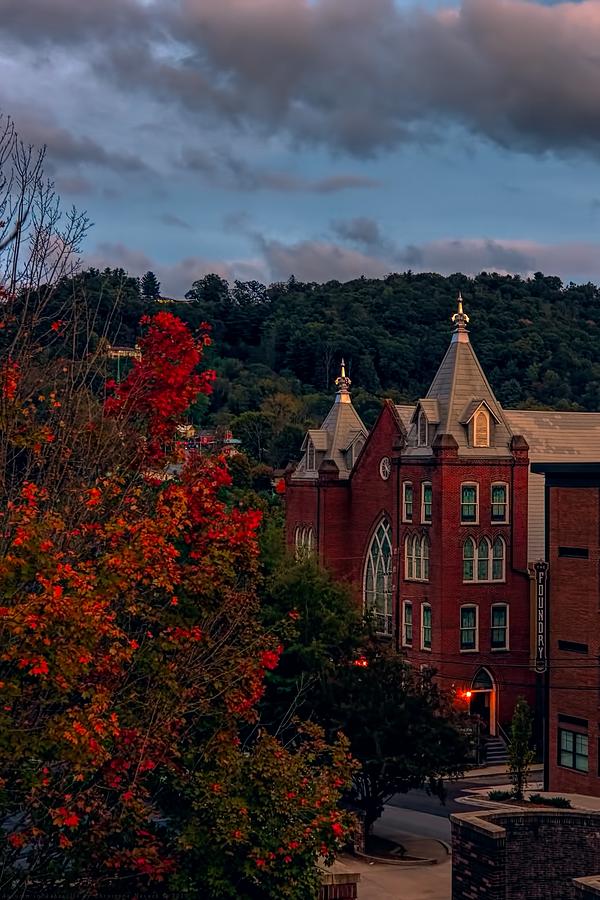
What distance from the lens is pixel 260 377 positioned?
128 metres

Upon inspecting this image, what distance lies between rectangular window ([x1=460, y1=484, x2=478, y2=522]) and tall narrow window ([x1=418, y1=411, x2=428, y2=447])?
283 centimetres

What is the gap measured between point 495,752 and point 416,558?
8.74 m

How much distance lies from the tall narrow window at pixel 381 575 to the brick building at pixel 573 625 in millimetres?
13531

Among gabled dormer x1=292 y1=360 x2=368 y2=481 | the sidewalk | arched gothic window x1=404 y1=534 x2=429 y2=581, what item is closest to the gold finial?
gabled dormer x1=292 y1=360 x2=368 y2=481

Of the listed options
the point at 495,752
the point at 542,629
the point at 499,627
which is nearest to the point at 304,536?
the point at 499,627

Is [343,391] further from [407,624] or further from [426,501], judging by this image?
[407,624]

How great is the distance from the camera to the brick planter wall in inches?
898

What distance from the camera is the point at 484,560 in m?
49.5

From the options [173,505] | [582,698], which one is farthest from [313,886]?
[582,698]

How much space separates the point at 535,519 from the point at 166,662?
3800 centimetres

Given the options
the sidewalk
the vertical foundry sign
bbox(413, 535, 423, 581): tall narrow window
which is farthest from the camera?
bbox(413, 535, 423, 581): tall narrow window

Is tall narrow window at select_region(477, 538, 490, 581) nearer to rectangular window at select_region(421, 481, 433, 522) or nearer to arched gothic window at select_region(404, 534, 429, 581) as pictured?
arched gothic window at select_region(404, 534, 429, 581)

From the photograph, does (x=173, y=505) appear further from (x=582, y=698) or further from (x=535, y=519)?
(x=535, y=519)

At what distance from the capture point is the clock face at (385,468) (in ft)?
177
